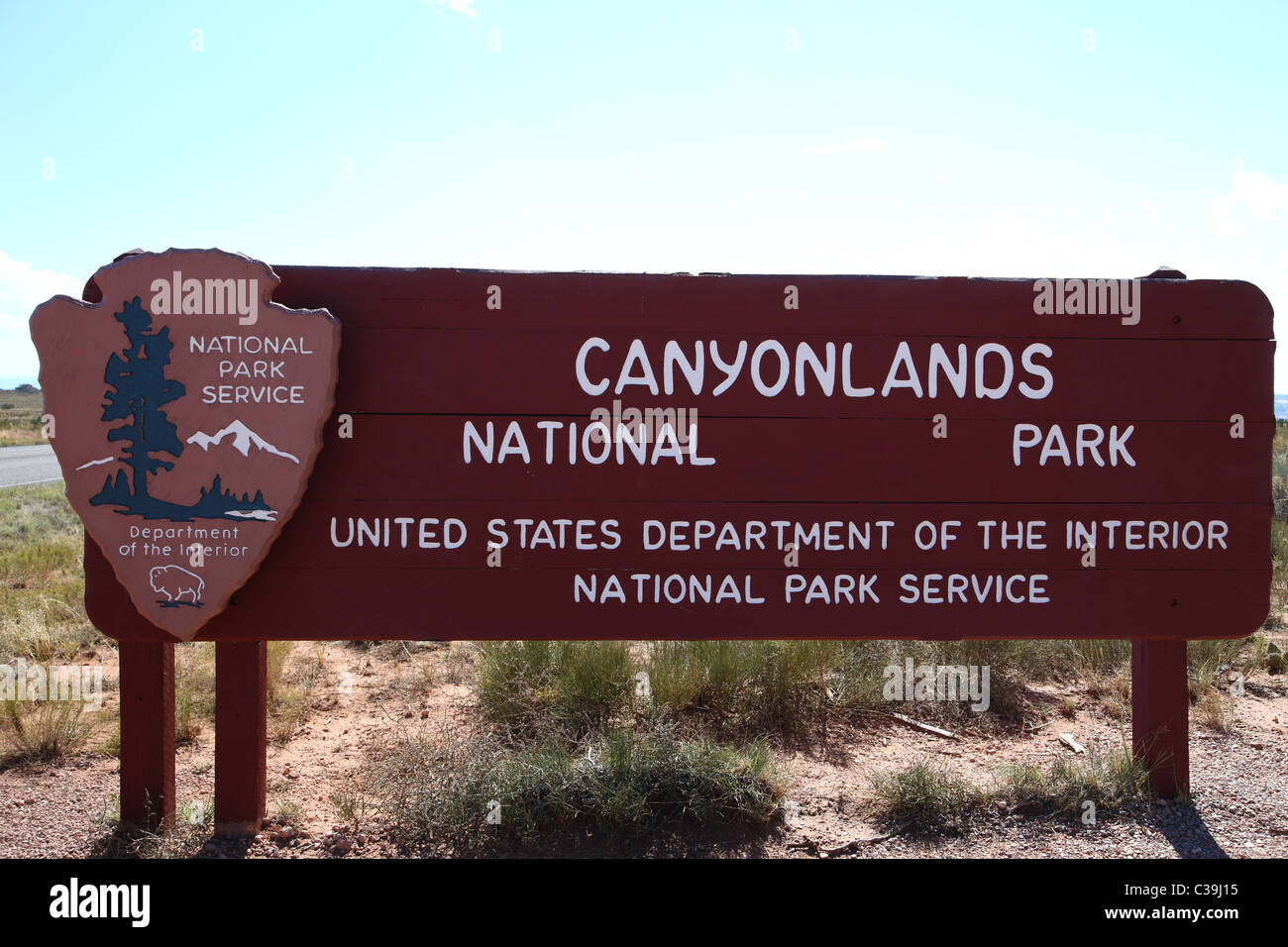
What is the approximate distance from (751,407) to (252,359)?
6.30 feet

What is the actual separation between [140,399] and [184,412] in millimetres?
166

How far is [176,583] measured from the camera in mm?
3029

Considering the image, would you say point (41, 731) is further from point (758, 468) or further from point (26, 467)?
point (26, 467)

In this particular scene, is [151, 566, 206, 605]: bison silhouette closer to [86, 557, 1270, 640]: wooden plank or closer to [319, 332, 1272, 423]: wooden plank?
[86, 557, 1270, 640]: wooden plank

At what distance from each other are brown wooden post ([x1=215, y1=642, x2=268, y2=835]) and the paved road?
1415cm

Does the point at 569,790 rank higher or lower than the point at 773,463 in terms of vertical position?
lower

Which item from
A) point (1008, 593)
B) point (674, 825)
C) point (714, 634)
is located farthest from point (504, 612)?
point (1008, 593)

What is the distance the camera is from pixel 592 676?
448cm

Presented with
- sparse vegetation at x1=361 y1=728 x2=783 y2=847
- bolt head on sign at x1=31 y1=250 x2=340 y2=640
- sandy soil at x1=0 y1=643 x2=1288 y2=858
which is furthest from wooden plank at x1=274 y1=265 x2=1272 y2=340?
sandy soil at x1=0 y1=643 x2=1288 y2=858

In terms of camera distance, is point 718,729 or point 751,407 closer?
point 751,407

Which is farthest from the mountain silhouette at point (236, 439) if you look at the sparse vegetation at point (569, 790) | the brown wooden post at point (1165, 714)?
the brown wooden post at point (1165, 714)

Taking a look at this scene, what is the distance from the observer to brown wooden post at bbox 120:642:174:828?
3213 millimetres

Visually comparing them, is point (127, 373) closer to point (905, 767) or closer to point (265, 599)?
point (265, 599)

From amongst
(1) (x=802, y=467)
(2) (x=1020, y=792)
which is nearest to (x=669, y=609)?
(1) (x=802, y=467)
